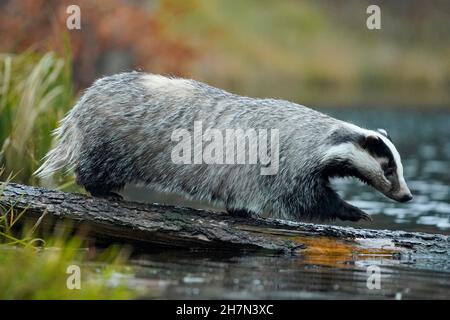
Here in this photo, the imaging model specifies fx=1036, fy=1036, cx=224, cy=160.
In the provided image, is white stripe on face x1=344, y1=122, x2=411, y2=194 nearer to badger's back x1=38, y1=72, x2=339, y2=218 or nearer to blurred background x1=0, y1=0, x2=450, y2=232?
badger's back x1=38, y1=72, x2=339, y2=218

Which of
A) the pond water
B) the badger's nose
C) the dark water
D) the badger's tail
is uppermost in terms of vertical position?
the badger's tail

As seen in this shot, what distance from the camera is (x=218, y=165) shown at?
9406mm

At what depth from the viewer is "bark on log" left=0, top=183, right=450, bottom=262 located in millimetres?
8648

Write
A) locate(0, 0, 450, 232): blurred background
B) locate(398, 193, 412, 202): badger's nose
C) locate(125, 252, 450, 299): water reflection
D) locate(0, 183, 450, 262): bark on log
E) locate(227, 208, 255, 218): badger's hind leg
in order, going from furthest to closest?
1. locate(0, 0, 450, 232): blurred background
2. locate(227, 208, 255, 218): badger's hind leg
3. locate(398, 193, 412, 202): badger's nose
4. locate(0, 183, 450, 262): bark on log
5. locate(125, 252, 450, 299): water reflection

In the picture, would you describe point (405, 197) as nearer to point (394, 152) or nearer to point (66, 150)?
point (394, 152)

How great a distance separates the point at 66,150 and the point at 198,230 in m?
1.67

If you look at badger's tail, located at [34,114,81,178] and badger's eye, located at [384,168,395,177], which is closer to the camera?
badger's eye, located at [384,168,395,177]

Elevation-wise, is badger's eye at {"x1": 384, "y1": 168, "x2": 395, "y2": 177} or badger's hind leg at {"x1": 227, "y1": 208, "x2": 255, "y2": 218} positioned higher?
badger's eye at {"x1": 384, "y1": 168, "x2": 395, "y2": 177}

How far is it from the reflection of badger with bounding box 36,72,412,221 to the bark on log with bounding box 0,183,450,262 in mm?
283

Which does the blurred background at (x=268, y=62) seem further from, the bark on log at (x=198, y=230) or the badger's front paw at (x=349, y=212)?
the badger's front paw at (x=349, y=212)

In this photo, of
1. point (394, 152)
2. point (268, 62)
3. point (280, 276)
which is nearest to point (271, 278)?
point (280, 276)

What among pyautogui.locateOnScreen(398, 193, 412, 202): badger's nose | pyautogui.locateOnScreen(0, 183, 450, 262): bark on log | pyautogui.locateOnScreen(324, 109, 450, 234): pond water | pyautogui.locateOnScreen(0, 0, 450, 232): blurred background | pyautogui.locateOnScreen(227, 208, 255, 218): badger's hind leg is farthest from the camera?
pyautogui.locateOnScreen(324, 109, 450, 234): pond water

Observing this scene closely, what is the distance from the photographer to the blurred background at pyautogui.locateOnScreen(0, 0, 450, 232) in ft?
40.1

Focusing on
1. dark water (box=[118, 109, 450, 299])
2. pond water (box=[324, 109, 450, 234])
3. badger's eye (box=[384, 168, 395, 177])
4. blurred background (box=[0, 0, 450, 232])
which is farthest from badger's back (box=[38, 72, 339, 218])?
pond water (box=[324, 109, 450, 234])
